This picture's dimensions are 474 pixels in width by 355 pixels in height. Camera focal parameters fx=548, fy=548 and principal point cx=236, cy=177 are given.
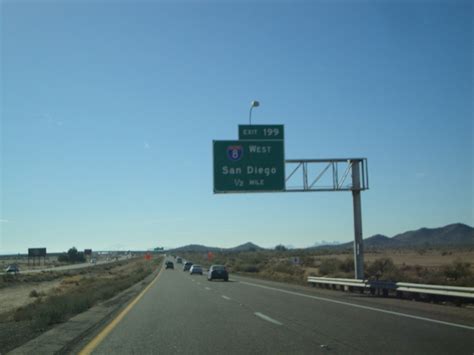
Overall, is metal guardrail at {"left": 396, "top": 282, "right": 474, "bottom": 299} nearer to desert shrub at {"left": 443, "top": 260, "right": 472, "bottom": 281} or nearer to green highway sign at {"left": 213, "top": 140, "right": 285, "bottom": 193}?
green highway sign at {"left": 213, "top": 140, "right": 285, "bottom": 193}

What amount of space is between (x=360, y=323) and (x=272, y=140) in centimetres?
1632

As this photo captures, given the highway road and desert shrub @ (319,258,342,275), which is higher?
desert shrub @ (319,258,342,275)

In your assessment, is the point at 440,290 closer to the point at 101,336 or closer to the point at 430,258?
the point at 101,336

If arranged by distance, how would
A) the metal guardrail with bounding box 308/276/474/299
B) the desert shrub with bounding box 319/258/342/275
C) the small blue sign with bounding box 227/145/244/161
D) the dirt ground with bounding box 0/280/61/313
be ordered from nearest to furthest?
the metal guardrail with bounding box 308/276/474/299 → the small blue sign with bounding box 227/145/244/161 → the dirt ground with bounding box 0/280/61/313 → the desert shrub with bounding box 319/258/342/275

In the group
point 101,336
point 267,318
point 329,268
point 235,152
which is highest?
point 235,152

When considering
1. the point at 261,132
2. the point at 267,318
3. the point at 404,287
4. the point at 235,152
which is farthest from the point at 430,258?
the point at 267,318

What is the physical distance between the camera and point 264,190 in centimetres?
2878

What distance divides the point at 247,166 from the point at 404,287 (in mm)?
10220

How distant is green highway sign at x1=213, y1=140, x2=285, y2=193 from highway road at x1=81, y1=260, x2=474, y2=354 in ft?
32.6

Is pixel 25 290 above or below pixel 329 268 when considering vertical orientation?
below

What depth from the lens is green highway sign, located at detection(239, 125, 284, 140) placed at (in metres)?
29.2

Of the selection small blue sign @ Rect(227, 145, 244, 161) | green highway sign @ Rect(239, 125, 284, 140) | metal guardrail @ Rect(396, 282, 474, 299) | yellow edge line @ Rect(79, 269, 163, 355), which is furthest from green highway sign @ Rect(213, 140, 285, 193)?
yellow edge line @ Rect(79, 269, 163, 355)

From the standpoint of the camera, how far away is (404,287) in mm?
23078

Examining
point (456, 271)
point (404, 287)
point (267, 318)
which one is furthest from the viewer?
point (456, 271)
